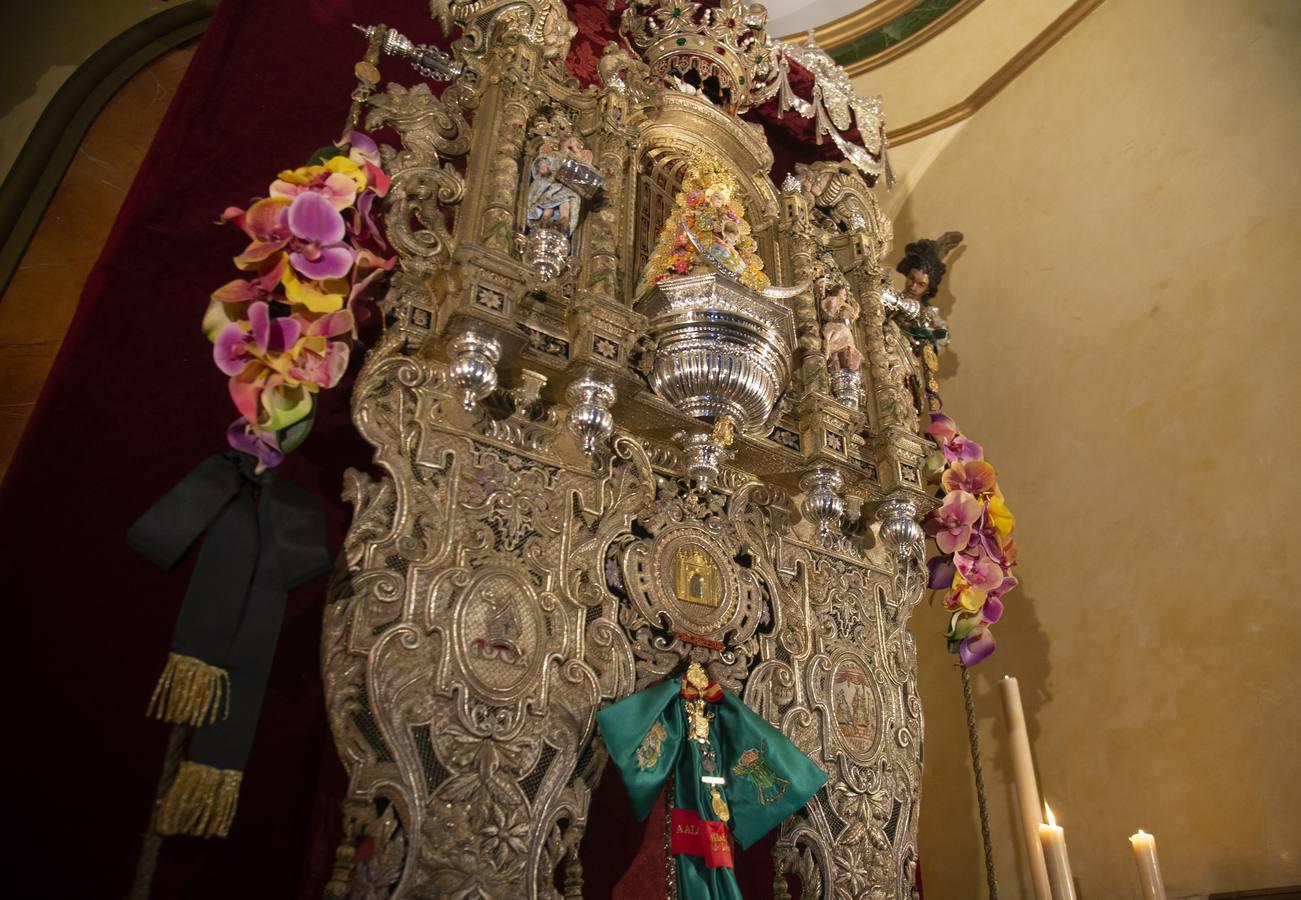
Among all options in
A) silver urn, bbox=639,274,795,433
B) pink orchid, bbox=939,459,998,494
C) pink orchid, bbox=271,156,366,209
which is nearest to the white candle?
pink orchid, bbox=939,459,998,494

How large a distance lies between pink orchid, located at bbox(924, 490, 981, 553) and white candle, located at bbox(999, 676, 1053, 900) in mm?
574

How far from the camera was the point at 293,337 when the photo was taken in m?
2.14

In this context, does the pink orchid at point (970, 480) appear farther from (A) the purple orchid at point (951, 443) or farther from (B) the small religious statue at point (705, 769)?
(B) the small religious statue at point (705, 769)

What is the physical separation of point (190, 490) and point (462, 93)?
1.74 metres

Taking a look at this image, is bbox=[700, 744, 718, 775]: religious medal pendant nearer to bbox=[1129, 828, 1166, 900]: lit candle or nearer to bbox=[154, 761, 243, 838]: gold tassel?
bbox=[154, 761, 243, 838]: gold tassel

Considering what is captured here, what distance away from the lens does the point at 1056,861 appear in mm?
2812

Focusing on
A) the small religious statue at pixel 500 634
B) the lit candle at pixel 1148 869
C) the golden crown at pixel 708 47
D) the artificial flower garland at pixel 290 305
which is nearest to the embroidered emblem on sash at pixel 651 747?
the small religious statue at pixel 500 634

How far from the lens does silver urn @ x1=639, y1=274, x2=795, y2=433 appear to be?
277 cm

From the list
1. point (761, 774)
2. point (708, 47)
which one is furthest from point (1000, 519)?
point (708, 47)

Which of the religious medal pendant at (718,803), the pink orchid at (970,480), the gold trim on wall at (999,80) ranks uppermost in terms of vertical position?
the gold trim on wall at (999,80)

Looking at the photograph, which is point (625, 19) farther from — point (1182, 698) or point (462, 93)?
point (1182, 698)

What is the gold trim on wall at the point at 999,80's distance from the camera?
509 centimetres

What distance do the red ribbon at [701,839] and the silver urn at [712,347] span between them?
1.23m

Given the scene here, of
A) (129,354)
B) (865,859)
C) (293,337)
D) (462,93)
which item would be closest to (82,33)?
(462,93)
